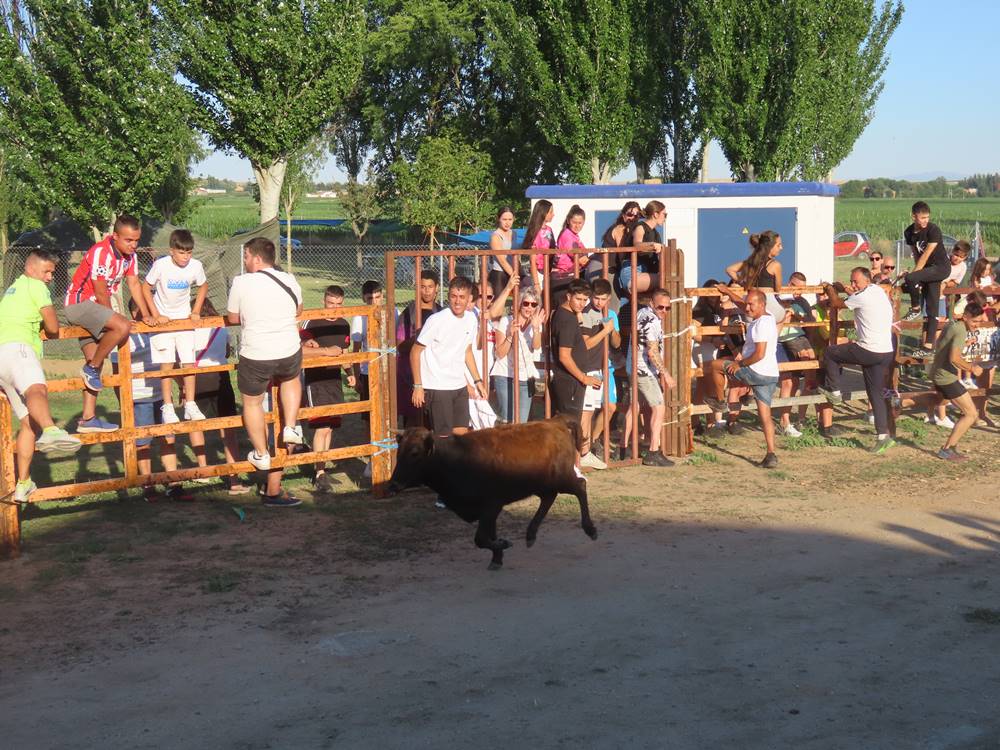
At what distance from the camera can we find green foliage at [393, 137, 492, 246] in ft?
133

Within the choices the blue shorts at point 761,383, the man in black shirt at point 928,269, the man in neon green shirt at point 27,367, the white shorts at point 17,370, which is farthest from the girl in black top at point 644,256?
the white shorts at point 17,370

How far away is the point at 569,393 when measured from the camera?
10641 millimetres

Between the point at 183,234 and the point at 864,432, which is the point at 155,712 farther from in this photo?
the point at 864,432

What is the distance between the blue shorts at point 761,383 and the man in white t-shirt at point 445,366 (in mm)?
3445

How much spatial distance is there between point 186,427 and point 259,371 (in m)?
0.85

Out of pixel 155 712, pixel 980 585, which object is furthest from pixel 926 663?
pixel 155 712

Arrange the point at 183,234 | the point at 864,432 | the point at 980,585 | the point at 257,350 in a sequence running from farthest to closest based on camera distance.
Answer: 1. the point at 864,432
2. the point at 183,234
3. the point at 257,350
4. the point at 980,585

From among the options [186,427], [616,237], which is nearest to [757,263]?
[616,237]

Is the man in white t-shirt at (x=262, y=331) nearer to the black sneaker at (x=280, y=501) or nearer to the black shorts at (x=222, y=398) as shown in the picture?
the black sneaker at (x=280, y=501)

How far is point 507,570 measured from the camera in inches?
324

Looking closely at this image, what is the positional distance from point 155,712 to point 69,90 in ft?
83.5

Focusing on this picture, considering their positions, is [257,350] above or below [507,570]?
above

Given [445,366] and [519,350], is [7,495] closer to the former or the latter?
[445,366]

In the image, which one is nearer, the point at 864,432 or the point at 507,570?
the point at 507,570
